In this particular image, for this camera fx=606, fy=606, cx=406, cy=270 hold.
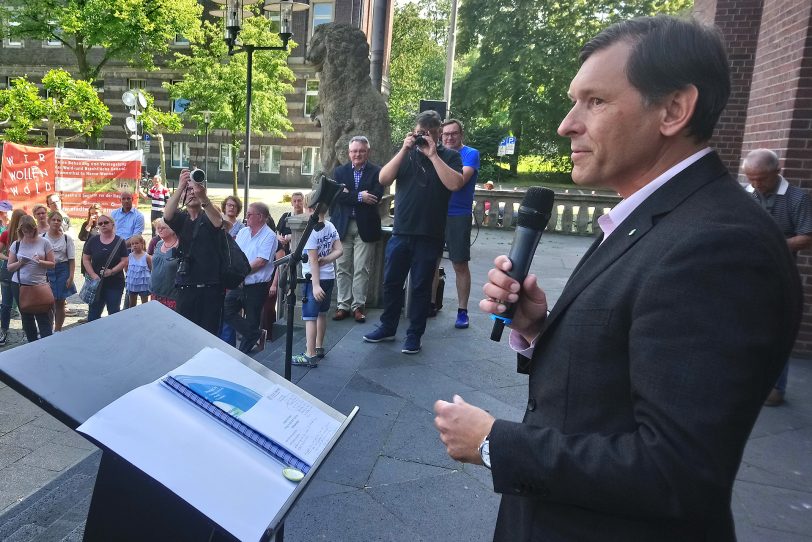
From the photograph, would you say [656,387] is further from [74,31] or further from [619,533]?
[74,31]

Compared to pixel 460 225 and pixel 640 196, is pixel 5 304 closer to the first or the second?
pixel 460 225

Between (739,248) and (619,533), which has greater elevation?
(739,248)

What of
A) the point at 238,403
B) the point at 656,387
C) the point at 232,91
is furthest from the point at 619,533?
the point at 232,91

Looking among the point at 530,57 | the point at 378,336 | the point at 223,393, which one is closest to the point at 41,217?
the point at 378,336

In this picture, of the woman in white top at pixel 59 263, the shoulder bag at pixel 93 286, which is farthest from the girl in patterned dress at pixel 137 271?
the woman in white top at pixel 59 263

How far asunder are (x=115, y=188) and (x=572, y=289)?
1477 centimetres

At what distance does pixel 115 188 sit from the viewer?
14.1 meters

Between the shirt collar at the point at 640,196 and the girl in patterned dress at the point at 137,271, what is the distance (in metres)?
7.28

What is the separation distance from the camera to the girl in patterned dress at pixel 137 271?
25.0 ft

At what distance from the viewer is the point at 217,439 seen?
1.45 m

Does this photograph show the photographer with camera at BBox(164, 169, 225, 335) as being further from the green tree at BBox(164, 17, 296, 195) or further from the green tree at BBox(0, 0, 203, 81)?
the green tree at BBox(0, 0, 203, 81)

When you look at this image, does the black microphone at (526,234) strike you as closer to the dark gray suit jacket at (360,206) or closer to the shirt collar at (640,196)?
the shirt collar at (640,196)

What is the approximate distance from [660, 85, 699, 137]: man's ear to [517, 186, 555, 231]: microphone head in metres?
0.41

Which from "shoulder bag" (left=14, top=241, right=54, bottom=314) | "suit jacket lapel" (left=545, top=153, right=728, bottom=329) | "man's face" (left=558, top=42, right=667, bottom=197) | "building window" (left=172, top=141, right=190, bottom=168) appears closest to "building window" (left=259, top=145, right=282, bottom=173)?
"building window" (left=172, top=141, right=190, bottom=168)
